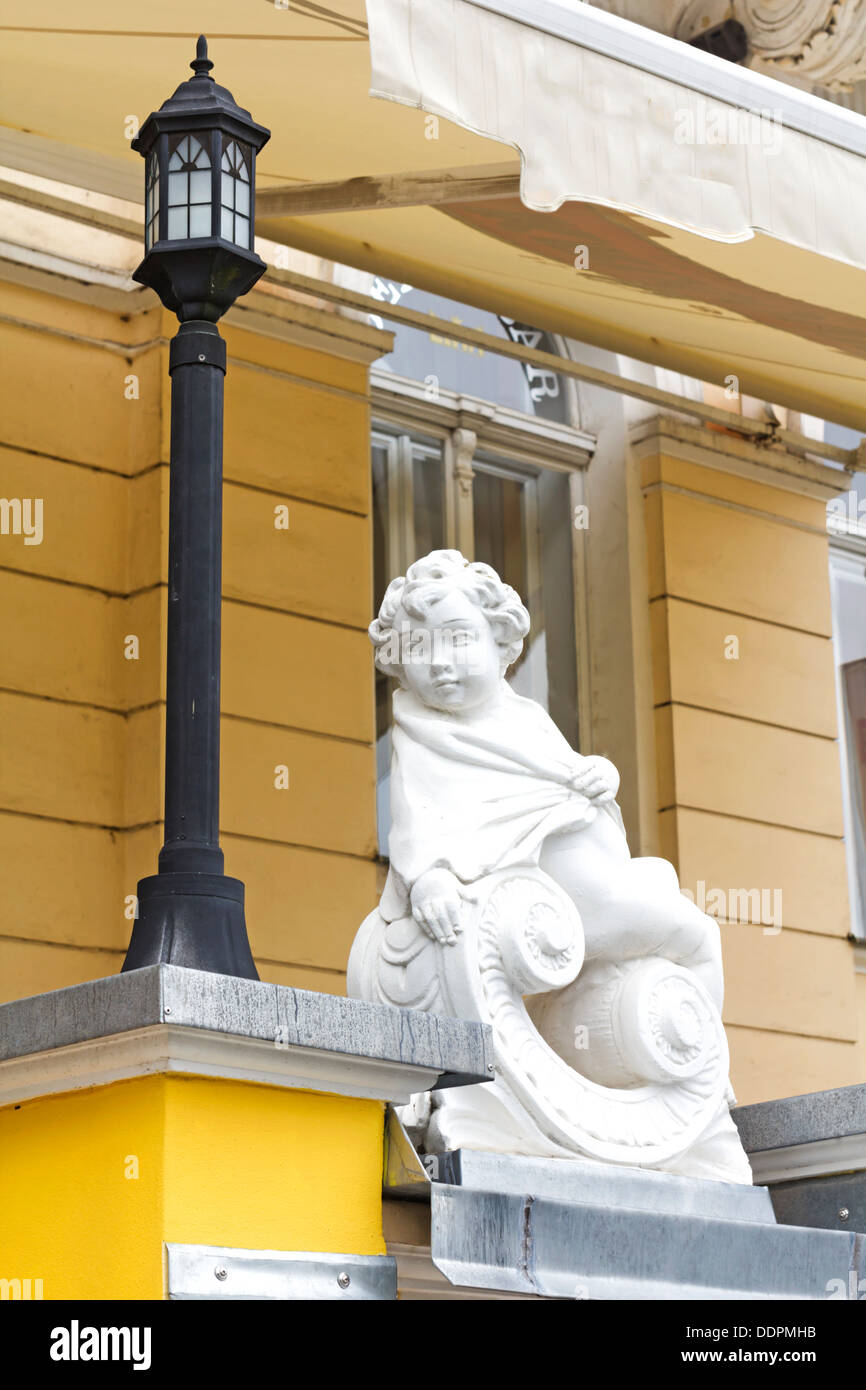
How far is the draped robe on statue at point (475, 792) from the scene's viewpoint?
469 centimetres

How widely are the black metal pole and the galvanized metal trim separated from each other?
0.55m

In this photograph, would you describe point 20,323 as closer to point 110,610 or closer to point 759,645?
point 110,610

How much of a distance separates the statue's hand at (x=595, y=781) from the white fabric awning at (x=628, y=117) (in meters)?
1.45

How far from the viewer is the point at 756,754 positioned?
32.0 ft

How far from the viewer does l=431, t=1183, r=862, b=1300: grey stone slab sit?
13.3 ft

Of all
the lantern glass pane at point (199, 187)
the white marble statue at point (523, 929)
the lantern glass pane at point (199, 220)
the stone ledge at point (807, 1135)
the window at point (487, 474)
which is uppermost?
the window at point (487, 474)

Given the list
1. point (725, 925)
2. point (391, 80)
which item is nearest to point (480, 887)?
point (391, 80)

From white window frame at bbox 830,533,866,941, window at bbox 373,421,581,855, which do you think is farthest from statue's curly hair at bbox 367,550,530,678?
white window frame at bbox 830,533,866,941

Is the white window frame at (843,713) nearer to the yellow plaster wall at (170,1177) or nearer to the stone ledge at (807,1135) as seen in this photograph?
the stone ledge at (807,1135)

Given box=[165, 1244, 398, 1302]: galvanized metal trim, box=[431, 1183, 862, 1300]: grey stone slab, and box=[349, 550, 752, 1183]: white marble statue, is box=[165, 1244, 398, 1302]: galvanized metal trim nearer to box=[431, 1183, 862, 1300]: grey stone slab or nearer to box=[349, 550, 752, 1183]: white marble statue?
box=[431, 1183, 862, 1300]: grey stone slab

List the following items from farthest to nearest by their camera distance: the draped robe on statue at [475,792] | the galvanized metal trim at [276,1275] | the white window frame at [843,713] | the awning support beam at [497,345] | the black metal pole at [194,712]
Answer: the white window frame at [843,713] → the awning support beam at [497,345] → the draped robe on statue at [475,792] → the black metal pole at [194,712] → the galvanized metal trim at [276,1275]

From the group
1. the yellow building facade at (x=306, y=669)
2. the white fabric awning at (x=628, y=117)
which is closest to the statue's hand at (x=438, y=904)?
the white fabric awning at (x=628, y=117)

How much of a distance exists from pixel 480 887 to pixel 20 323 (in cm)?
426

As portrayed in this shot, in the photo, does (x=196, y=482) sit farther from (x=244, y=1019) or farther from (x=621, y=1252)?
(x=621, y=1252)
